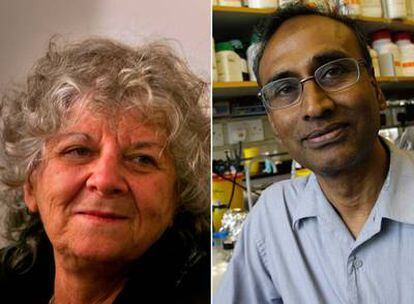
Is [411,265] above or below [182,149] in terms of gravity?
below

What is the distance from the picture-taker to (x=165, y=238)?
0.92 metres

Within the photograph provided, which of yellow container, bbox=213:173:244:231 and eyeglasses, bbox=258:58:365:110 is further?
yellow container, bbox=213:173:244:231

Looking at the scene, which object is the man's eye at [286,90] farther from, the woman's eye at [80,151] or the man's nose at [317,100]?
the woman's eye at [80,151]

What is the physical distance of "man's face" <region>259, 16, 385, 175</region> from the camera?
807 millimetres

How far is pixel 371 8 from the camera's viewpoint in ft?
3.19

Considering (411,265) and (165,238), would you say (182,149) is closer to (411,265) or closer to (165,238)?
Answer: (165,238)

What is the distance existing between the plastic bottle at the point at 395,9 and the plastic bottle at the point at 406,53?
0.14ft

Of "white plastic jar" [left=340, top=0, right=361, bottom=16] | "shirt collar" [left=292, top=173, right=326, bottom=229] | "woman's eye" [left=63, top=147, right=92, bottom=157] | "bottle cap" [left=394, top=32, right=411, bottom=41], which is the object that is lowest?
"shirt collar" [left=292, top=173, right=326, bottom=229]

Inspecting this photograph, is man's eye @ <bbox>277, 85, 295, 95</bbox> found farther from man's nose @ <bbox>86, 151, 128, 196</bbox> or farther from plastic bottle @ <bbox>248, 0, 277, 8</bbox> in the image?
man's nose @ <bbox>86, 151, 128, 196</bbox>

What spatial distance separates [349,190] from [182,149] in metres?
0.36

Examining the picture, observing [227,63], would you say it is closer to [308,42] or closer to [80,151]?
[308,42]

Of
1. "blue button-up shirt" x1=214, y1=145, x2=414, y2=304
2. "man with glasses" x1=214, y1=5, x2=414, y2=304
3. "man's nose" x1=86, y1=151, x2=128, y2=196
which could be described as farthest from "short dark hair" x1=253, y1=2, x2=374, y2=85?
"man's nose" x1=86, y1=151, x2=128, y2=196

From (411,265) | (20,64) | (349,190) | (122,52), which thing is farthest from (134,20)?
(411,265)

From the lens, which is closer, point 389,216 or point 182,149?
point 389,216
